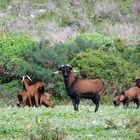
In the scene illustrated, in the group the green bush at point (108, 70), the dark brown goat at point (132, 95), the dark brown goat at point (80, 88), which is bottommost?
the green bush at point (108, 70)

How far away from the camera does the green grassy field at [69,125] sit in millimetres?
11538

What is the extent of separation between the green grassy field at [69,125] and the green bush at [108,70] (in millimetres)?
12767

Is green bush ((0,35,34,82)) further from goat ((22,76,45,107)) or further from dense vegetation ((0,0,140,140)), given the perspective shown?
goat ((22,76,45,107))

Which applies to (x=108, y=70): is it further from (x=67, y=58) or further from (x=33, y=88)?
(x=33, y=88)

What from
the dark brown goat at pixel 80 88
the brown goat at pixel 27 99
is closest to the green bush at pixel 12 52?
the brown goat at pixel 27 99

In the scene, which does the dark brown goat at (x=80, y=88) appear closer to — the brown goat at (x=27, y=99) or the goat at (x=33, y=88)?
the goat at (x=33, y=88)

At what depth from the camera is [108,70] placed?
30.7 meters

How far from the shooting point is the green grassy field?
11538mm

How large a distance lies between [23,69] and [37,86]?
10385 mm

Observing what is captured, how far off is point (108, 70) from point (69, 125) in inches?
651

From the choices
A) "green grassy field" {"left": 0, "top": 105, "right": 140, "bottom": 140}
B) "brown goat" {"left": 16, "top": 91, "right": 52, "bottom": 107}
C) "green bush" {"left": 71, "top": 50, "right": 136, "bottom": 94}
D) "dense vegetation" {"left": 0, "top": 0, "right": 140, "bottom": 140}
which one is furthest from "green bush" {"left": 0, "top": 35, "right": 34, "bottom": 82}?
"green grassy field" {"left": 0, "top": 105, "right": 140, "bottom": 140}

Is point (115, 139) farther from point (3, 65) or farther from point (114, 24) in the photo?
point (114, 24)

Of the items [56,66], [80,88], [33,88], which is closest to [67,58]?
[56,66]

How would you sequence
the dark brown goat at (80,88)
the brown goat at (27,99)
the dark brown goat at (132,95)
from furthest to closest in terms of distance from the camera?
the brown goat at (27,99), the dark brown goat at (132,95), the dark brown goat at (80,88)
